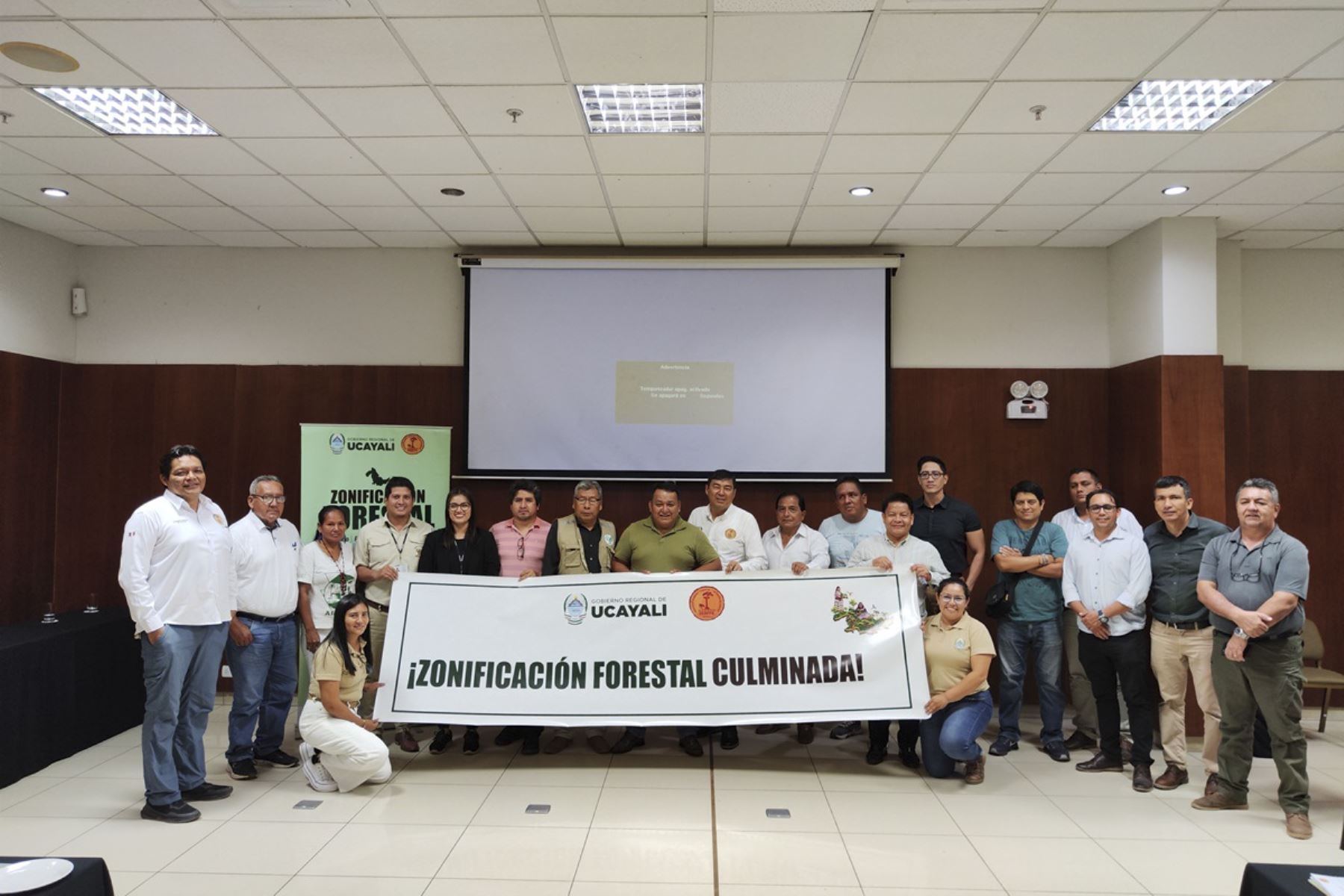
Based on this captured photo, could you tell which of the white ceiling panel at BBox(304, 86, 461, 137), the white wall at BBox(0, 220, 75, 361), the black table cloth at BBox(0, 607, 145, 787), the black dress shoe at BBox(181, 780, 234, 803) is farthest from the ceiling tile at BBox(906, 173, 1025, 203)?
the white wall at BBox(0, 220, 75, 361)

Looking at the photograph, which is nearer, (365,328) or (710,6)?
(710,6)

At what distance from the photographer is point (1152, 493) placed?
18.3 ft

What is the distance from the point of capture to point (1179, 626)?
439 cm

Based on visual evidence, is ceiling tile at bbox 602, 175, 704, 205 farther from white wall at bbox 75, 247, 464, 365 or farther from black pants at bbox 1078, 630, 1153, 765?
black pants at bbox 1078, 630, 1153, 765

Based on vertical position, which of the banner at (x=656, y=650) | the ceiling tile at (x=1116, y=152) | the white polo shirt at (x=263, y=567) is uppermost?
the ceiling tile at (x=1116, y=152)

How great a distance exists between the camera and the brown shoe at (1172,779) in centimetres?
432

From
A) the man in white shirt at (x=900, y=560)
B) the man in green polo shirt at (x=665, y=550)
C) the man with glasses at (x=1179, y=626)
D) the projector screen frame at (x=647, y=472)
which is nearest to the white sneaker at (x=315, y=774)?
the man in green polo shirt at (x=665, y=550)

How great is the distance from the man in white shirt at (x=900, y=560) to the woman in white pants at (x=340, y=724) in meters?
2.66

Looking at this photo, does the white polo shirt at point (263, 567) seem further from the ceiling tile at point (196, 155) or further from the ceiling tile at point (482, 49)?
the ceiling tile at point (482, 49)

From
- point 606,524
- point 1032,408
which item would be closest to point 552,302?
point 606,524

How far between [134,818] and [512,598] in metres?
1.98

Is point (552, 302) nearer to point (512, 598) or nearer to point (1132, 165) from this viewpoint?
point (512, 598)

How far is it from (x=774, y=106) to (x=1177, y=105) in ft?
6.41

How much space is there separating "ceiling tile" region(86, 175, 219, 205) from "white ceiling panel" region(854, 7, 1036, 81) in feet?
12.0
